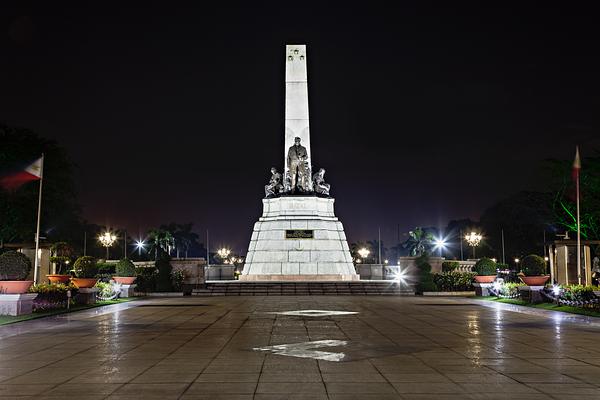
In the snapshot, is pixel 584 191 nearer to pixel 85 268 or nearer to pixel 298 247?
pixel 298 247

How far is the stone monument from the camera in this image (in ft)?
136

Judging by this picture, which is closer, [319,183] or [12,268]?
[12,268]

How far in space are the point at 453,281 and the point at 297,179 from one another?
42.3 feet

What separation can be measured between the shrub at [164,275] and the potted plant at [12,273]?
15664 millimetres

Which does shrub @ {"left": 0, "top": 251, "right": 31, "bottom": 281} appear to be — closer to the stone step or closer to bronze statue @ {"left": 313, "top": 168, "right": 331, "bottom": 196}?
the stone step

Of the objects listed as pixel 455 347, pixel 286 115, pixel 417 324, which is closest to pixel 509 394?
pixel 455 347

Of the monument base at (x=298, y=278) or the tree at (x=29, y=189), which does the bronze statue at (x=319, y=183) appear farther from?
the tree at (x=29, y=189)

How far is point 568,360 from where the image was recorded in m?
11.3

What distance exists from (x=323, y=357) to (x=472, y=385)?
10.9 feet

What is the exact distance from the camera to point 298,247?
138 feet

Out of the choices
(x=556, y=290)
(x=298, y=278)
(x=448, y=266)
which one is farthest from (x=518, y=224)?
(x=556, y=290)

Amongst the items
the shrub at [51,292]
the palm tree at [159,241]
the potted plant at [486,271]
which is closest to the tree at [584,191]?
the potted plant at [486,271]

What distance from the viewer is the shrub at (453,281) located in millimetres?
38062

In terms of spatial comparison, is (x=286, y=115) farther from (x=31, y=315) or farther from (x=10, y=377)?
(x=10, y=377)
